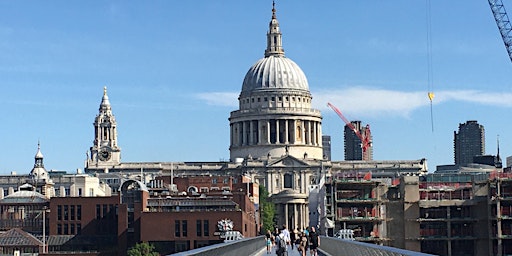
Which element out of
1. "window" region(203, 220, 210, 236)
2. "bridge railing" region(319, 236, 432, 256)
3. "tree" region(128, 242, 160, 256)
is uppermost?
"bridge railing" region(319, 236, 432, 256)

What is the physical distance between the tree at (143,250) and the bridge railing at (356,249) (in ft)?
180

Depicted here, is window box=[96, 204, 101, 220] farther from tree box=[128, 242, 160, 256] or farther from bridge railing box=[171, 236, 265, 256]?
bridge railing box=[171, 236, 265, 256]

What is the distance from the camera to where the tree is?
449 ft

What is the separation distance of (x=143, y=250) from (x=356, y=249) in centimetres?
8901

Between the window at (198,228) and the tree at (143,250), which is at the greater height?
the window at (198,228)

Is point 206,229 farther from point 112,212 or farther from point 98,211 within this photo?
point 98,211

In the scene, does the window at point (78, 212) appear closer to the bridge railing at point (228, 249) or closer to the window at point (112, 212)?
the window at point (112, 212)

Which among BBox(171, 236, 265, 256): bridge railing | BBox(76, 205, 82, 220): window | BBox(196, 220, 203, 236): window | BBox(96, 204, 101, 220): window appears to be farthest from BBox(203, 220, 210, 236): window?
BBox(171, 236, 265, 256): bridge railing

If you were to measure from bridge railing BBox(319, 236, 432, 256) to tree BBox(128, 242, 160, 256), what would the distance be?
5483 centimetres

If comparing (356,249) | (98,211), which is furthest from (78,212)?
(356,249)

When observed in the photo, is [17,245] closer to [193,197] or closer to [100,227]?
[100,227]

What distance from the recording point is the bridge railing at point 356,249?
112ft

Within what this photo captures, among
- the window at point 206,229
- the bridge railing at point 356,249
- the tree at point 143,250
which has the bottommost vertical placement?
the tree at point 143,250

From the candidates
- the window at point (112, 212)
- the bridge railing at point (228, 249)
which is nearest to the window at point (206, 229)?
the window at point (112, 212)
